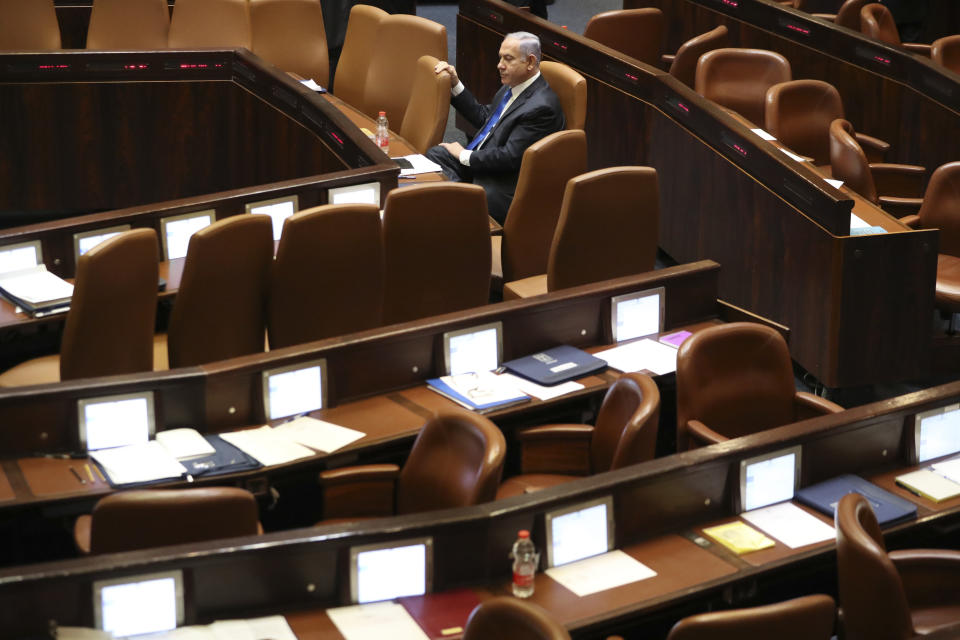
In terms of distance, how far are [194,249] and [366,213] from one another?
0.59 meters

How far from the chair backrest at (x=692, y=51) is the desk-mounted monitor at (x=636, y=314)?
3.09 m

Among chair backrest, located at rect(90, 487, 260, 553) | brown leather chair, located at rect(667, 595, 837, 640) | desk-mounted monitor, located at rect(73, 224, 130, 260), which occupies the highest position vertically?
desk-mounted monitor, located at rect(73, 224, 130, 260)

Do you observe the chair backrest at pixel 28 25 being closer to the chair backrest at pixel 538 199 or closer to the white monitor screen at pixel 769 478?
the chair backrest at pixel 538 199

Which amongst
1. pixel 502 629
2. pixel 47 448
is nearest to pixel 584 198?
pixel 47 448

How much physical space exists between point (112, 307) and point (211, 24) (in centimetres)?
374

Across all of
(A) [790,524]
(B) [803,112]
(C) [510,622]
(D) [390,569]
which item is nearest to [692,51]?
(B) [803,112]

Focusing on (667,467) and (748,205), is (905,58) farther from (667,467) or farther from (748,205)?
(667,467)

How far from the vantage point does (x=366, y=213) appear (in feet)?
14.8

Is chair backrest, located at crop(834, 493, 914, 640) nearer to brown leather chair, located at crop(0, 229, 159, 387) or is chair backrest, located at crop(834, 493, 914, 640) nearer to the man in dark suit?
brown leather chair, located at crop(0, 229, 159, 387)

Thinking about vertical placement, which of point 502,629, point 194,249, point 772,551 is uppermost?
point 194,249

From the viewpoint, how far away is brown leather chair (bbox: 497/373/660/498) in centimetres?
368

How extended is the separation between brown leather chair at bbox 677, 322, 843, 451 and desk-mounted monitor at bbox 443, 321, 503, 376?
2.01ft

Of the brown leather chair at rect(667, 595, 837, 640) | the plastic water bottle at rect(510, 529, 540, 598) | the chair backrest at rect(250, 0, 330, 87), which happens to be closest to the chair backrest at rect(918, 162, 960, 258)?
the plastic water bottle at rect(510, 529, 540, 598)

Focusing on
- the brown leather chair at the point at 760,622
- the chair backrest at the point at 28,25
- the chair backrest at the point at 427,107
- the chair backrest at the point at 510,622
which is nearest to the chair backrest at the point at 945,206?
the chair backrest at the point at 427,107
